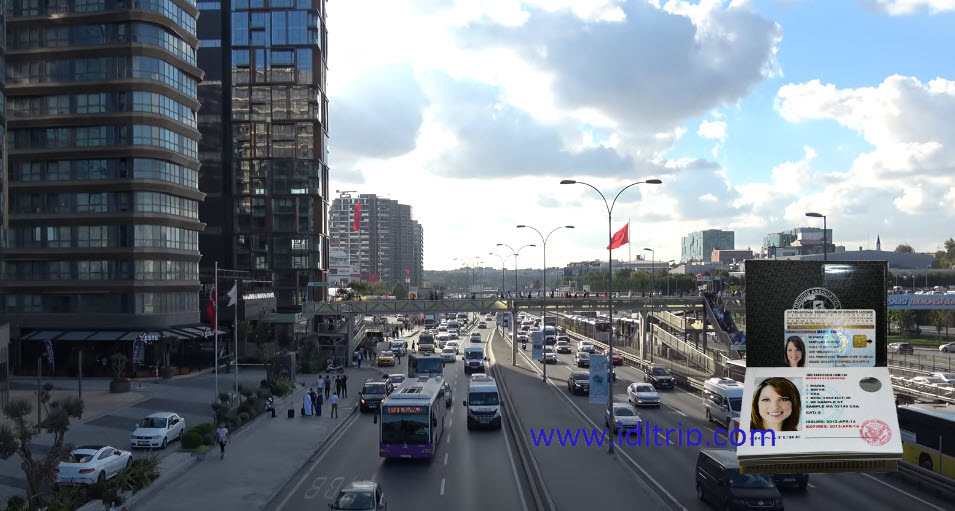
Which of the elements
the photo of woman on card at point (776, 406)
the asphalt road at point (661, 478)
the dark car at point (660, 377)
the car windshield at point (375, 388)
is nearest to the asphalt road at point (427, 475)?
the asphalt road at point (661, 478)

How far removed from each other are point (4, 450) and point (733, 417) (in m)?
28.5

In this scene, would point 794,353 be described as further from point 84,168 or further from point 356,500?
point 84,168

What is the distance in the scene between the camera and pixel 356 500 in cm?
1967

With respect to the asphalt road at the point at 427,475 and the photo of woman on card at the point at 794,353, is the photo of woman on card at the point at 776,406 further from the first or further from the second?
the asphalt road at the point at 427,475

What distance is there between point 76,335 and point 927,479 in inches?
2203

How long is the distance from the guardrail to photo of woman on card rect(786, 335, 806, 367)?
1401cm

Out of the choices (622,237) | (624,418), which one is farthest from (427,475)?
(622,237)

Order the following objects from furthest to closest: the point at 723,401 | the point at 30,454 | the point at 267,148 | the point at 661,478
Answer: the point at 267,148
the point at 723,401
the point at 661,478
the point at 30,454

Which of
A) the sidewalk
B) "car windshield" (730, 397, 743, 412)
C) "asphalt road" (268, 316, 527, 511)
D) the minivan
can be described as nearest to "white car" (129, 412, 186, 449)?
the sidewalk

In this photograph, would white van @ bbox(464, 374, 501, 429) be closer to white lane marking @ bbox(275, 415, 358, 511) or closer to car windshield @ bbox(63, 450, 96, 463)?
A: white lane marking @ bbox(275, 415, 358, 511)

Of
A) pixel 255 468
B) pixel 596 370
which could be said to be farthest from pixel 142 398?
pixel 596 370

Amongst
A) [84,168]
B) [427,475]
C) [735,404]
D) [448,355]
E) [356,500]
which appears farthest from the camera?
[448,355]

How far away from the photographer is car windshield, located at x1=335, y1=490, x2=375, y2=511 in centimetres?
1955

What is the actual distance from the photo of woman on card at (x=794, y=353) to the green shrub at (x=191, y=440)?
2475 centimetres
